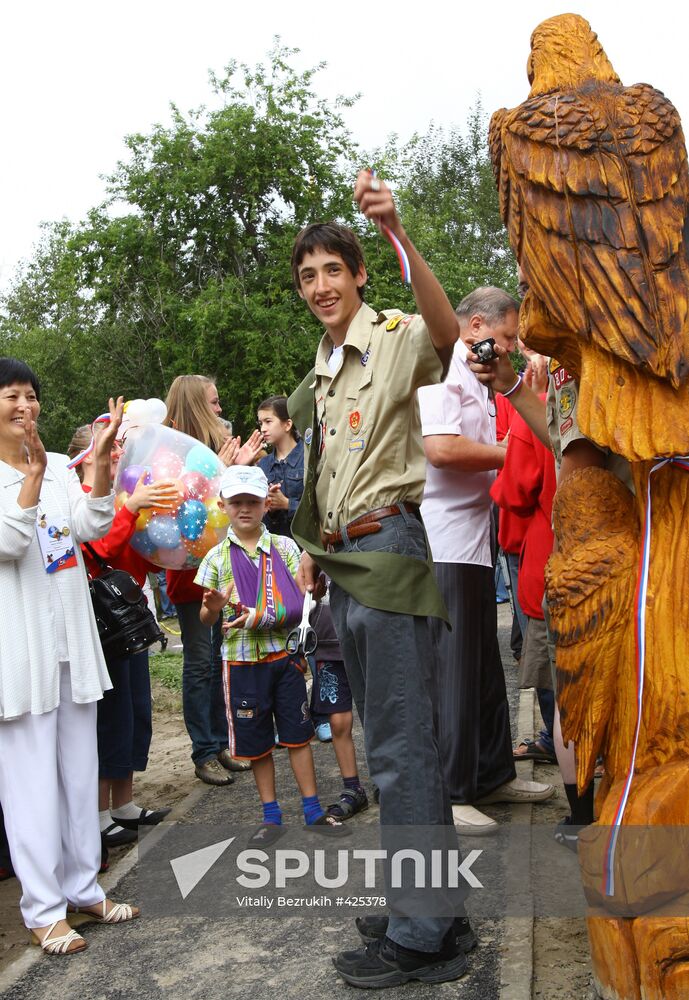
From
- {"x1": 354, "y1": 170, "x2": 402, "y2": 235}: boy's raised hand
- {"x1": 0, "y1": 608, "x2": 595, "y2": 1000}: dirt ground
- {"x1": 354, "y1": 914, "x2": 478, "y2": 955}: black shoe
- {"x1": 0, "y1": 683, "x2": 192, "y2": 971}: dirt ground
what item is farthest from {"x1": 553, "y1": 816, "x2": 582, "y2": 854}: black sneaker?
{"x1": 354, "y1": 170, "x2": 402, "y2": 235}: boy's raised hand

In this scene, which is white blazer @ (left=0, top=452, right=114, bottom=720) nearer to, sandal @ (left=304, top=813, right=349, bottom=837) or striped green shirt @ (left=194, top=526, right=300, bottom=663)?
striped green shirt @ (left=194, top=526, right=300, bottom=663)

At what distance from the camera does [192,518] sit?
5.19 meters

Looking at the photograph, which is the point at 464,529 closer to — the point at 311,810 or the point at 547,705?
the point at 547,705

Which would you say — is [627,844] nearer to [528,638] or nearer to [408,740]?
[408,740]

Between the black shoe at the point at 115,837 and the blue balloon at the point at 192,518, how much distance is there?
150 cm

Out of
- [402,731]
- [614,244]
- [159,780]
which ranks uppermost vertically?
[614,244]

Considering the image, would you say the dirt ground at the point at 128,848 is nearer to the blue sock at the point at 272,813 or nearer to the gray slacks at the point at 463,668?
the gray slacks at the point at 463,668

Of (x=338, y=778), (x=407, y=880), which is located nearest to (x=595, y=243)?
(x=407, y=880)

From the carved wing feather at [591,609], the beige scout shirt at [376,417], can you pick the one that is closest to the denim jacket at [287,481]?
the beige scout shirt at [376,417]

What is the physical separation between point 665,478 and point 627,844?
2.89 ft

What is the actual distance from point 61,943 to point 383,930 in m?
1.21

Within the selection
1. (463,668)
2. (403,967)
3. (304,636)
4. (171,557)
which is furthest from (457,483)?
(403,967)

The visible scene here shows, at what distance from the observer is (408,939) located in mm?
3051

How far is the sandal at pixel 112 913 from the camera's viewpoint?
381cm
